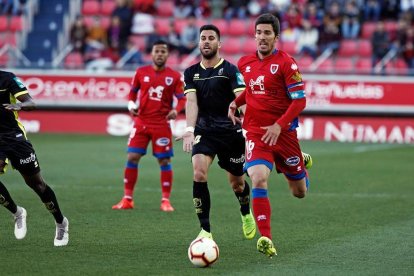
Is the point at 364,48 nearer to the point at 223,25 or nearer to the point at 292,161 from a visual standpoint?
the point at 223,25

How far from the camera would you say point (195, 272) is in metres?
8.78

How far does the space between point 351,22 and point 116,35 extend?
22.4 ft

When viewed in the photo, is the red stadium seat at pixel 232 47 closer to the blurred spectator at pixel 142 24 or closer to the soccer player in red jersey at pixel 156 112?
the blurred spectator at pixel 142 24

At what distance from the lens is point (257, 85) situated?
32.7ft

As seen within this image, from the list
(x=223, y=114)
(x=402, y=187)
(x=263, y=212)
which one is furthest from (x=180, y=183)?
(x=263, y=212)

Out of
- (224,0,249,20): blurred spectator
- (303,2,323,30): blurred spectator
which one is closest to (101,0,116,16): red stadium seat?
(224,0,249,20): blurred spectator

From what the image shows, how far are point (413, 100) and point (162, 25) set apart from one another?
851 centimetres

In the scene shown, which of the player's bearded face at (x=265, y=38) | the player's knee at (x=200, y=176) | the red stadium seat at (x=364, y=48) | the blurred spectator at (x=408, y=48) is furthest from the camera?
the red stadium seat at (x=364, y=48)

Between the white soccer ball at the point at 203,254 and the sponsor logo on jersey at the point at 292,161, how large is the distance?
1.46 m

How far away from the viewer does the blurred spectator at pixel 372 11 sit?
93.5ft

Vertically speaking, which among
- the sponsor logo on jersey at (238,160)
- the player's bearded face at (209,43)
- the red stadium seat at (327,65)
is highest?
the player's bearded face at (209,43)

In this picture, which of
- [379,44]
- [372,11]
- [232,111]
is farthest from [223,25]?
[232,111]

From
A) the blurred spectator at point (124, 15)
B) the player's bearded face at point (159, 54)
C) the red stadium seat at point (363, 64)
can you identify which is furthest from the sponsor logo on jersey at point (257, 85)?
the blurred spectator at point (124, 15)

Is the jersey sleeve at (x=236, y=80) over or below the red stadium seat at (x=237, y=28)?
over
